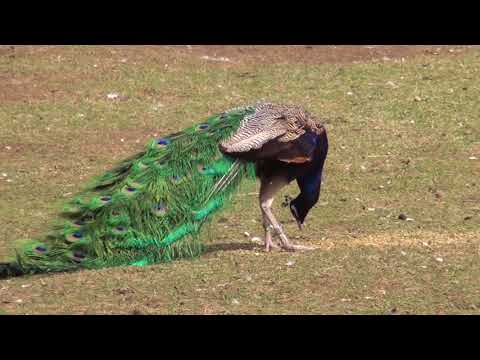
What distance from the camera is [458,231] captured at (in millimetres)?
10477

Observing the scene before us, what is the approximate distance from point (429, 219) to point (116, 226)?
11.6 feet

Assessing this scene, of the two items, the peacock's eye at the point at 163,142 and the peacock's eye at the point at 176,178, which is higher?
the peacock's eye at the point at 163,142

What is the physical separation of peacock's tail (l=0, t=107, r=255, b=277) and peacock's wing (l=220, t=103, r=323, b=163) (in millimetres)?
115

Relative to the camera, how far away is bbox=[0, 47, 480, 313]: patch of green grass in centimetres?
838

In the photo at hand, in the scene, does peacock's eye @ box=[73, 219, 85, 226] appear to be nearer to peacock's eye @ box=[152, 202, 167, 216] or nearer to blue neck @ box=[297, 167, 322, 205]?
peacock's eye @ box=[152, 202, 167, 216]

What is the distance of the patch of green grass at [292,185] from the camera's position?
27.5ft

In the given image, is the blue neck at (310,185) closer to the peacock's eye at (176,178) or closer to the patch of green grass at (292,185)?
the patch of green grass at (292,185)

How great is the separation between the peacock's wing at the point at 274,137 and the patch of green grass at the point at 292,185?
876 millimetres

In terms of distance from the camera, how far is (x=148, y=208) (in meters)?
9.20

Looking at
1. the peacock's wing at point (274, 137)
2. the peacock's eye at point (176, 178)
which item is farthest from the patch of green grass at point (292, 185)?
the peacock's wing at point (274, 137)

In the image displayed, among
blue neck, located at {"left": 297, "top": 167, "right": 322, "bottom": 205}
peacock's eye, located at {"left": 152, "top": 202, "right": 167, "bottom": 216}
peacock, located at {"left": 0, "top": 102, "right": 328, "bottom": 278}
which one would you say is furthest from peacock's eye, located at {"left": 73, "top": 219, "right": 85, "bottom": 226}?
blue neck, located at {"left": 297, "top": 167, "right": 322, "bottom": 205}

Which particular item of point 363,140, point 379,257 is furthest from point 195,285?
point 363,140

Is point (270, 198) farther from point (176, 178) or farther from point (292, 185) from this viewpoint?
point (292, 185)

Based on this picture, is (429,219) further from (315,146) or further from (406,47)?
(406,47)
